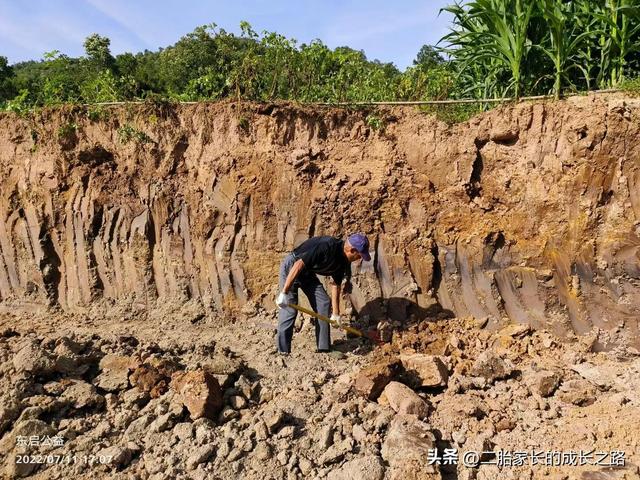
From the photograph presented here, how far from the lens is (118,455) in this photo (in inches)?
123

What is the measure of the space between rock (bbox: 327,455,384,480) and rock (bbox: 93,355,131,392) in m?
1.80

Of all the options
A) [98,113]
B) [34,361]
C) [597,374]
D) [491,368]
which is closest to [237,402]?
[34,361]

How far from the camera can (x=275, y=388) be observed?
400 centimetres

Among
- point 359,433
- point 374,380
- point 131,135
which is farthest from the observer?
point 131,135

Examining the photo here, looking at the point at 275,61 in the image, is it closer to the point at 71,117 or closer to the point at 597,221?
the point at 71,117

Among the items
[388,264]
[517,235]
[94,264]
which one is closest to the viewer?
[517,235]

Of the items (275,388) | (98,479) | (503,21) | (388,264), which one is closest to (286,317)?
(275,388)

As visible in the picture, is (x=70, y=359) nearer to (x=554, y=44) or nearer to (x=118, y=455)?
(x=118, y=455)

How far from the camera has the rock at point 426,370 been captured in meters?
3.92

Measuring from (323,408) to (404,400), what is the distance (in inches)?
22.9

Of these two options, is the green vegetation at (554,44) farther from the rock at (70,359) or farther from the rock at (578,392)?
the rock at (70,359)

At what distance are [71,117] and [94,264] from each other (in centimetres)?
180

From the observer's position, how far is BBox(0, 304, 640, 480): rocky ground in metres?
3.10

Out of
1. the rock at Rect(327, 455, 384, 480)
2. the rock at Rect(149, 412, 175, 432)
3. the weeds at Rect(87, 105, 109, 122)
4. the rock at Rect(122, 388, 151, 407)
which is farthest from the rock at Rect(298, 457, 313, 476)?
the weeds at Rect(87, 105, 109, 122)
